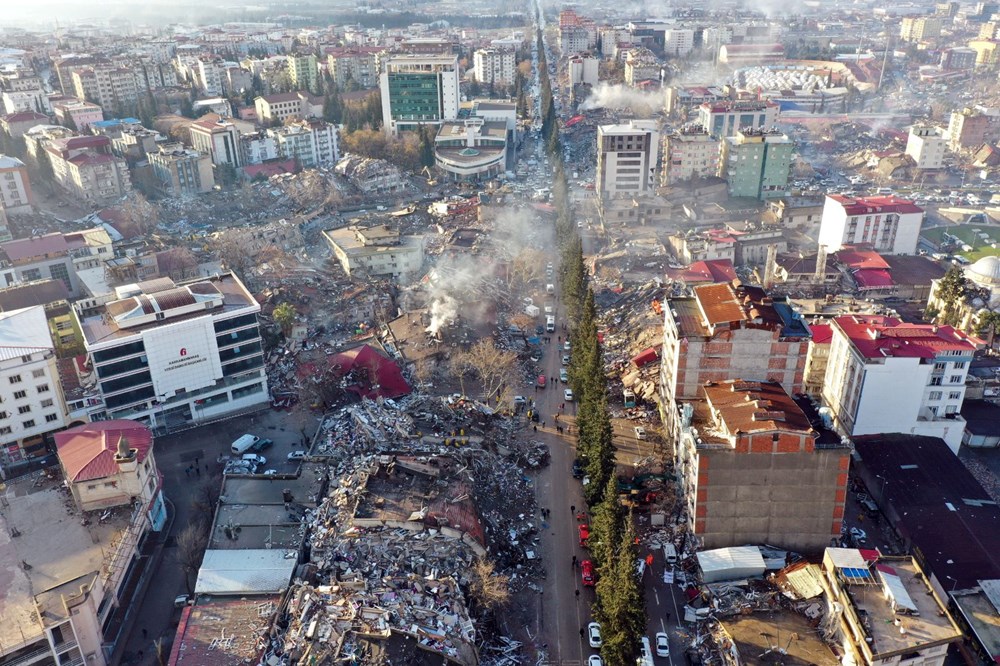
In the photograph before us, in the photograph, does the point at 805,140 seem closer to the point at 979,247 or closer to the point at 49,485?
the point at 979,247

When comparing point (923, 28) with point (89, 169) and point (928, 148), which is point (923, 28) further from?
point (89, 169)

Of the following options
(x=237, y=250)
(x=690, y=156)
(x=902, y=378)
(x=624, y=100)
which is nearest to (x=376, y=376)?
(x=237, y=250)

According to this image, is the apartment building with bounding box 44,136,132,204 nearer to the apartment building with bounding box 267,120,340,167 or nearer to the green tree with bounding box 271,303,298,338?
the apartment building with bounding box 267,120,340,167

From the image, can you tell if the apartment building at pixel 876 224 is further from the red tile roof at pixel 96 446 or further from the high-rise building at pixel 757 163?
the red tile roof at pixel 96 446

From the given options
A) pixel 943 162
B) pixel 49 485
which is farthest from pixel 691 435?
pixel 943 162

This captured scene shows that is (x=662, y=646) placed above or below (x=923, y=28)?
below

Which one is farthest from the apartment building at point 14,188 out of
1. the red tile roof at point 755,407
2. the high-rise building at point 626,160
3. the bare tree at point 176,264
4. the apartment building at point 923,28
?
the apartment building at point 923,28

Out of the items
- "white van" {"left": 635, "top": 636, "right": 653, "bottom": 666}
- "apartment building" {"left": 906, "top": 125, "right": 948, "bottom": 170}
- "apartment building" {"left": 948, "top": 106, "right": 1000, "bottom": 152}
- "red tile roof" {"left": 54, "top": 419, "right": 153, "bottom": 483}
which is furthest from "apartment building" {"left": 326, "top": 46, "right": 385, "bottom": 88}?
"white van" {"left": 635, "top": 636, "right": 653, "bottom": 666}
